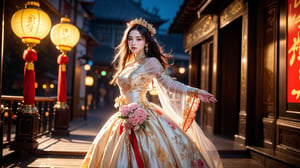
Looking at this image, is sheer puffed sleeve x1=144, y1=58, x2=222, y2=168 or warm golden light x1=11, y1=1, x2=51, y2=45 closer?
sheer puffed sleeve x1=144, y1=58, x2=222, y2=168

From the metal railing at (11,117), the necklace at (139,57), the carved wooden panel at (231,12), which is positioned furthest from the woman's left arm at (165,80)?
the carved wooden panel at (231,12)

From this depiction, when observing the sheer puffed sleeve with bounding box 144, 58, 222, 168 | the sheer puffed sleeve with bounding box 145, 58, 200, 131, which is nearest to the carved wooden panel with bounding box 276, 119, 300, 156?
the sheer puffed sleeve with bounding box 144, 58, 222, 168

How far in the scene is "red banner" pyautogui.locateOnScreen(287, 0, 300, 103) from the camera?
3.81 m

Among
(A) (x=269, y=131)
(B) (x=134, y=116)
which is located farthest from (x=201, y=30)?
(B) (x=134, y=116)

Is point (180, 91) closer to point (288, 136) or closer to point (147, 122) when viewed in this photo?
point (147, 122)

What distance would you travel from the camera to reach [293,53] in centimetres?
393

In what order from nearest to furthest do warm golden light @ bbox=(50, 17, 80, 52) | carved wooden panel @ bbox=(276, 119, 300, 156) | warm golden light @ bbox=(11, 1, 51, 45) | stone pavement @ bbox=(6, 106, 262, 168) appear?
carved wooden panel @ bbox=(276, 119, 300, 156), stone pavement @ bbox=(6, 106, 262, 168), warm golden light @ bbox=(11, 1, 51, 45), warm golden light @ bbox=(50, 17, 80, 52)

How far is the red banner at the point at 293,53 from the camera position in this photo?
12.5 feet

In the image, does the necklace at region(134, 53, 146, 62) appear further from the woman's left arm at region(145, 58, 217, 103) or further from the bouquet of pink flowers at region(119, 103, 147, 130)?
the bouquet of pink flowers at region(119, 103, 147, 130)

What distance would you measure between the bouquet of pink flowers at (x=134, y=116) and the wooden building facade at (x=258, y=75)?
227 cm

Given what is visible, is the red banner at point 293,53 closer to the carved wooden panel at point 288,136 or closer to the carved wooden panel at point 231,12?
the carved wooden panel at point 288,136

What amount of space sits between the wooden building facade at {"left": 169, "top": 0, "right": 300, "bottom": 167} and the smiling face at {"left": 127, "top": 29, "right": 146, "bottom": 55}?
2.34 m

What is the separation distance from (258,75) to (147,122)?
10.1ft

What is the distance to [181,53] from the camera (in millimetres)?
24219
